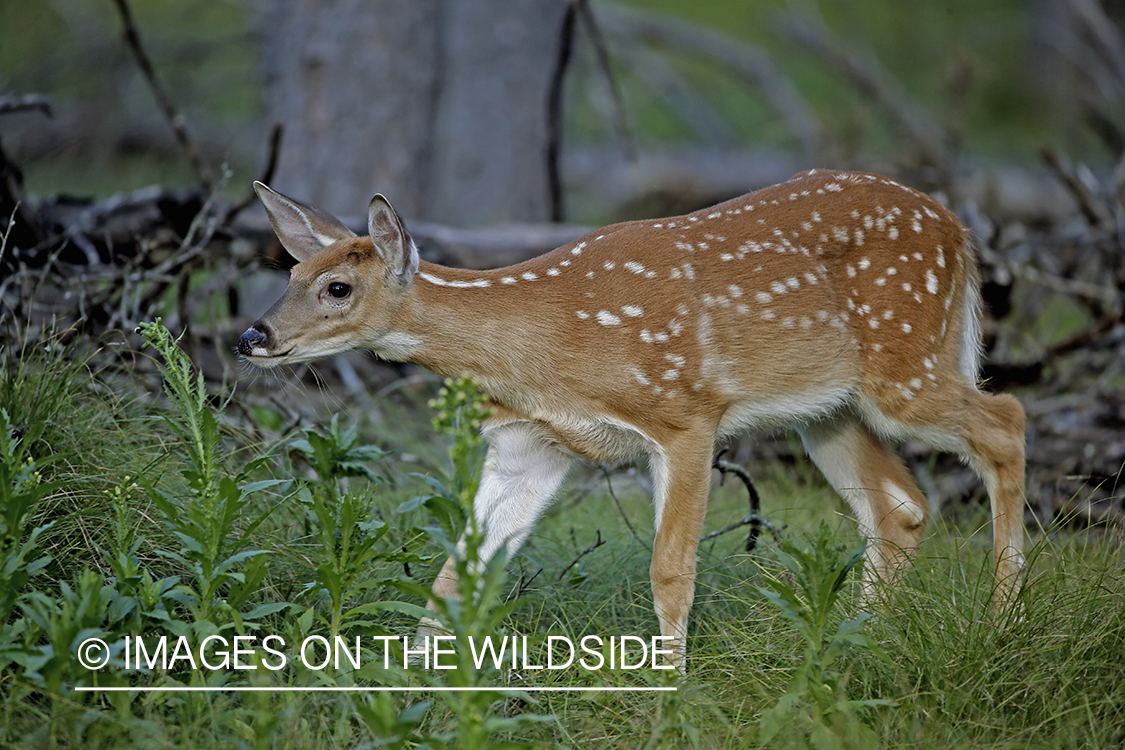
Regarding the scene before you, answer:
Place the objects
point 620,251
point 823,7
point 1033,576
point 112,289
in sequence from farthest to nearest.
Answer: point 823,7 < point 112,289 < point 620,251 < point 1033,576

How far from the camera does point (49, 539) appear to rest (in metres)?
3.88

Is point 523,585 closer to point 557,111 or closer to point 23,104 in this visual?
point 23,104

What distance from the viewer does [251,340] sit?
4047mm

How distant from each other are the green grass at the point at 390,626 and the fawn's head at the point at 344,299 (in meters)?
0.36

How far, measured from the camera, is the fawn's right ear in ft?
14.6

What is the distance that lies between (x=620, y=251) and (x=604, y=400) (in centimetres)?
67

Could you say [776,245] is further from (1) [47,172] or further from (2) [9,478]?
(1) [47,172]

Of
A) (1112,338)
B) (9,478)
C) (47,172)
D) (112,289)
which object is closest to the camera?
(9,478)

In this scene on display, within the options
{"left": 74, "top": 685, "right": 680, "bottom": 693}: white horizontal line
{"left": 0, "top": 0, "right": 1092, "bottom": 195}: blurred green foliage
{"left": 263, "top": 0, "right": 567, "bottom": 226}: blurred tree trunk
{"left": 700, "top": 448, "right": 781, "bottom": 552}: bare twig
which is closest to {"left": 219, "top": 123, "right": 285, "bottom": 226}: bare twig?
{"left": 0, "top": 0, "right": 1092, "bottom": 195}: blurred green foliage

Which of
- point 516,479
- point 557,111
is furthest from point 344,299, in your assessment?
point 557,111

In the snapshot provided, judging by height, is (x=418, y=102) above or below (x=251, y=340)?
below

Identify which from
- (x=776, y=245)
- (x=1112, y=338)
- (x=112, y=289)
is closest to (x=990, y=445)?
(x=776, y=245)

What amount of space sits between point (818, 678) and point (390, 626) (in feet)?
5.27

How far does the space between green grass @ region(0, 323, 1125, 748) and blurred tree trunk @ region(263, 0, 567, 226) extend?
11.4ft
